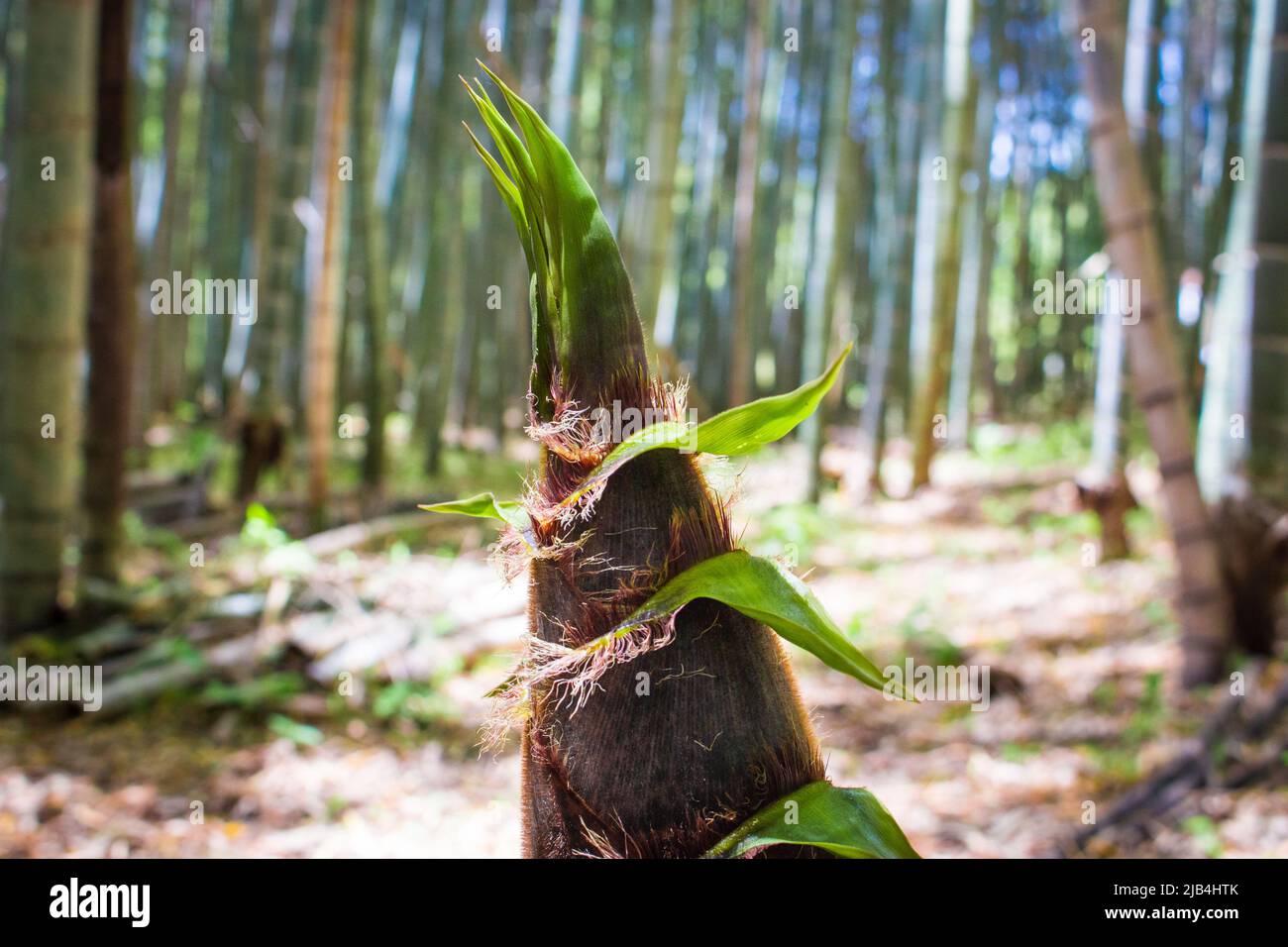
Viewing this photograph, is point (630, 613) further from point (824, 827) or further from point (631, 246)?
point (631, 246)

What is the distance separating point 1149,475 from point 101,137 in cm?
752

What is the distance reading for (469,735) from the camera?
3.20 meters

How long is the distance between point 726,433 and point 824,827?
176mm

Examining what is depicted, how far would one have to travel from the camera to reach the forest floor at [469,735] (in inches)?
94.3

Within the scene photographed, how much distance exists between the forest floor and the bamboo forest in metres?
0.02

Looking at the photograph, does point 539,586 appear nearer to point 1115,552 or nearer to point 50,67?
point 50,67

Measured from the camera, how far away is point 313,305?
5.29 m

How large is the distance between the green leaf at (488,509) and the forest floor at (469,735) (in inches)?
49.5

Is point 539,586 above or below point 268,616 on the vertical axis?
above

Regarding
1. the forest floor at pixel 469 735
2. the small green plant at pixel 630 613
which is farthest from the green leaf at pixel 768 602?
the forest floor at pixel 469 735

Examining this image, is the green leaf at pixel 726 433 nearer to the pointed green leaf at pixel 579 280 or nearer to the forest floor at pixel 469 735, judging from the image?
the pointed green leaf at pixel 579 280

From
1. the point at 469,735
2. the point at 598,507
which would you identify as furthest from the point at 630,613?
the point at 469,735

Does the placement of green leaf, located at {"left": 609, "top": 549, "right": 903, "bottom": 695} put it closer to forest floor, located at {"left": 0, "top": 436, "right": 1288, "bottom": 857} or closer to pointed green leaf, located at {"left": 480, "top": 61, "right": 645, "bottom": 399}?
pointed green leaf, located at {"left": 480, "top": 61, "right": 645, "bottom": 399}
